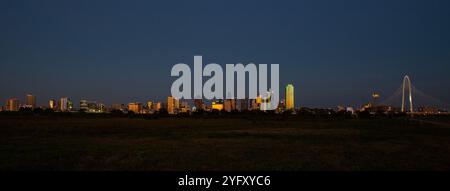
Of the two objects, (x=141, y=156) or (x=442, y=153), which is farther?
(x=442, y=153)
